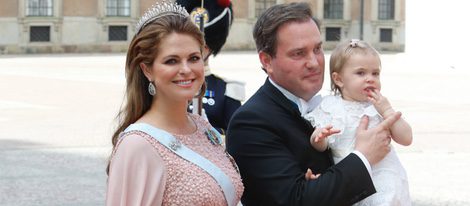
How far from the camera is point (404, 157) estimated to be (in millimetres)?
9523

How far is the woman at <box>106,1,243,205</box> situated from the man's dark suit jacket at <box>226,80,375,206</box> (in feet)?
0.31

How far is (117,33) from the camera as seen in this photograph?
38781 millimetres

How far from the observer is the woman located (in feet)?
8.17

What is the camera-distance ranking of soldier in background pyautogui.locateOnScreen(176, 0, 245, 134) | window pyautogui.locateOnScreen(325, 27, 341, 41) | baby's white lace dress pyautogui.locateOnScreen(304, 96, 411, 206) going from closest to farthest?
baby's white lace dress pyautogui.locateOnScreen(304, 96, 411, 206)
soldier in background pyautogui.locateOnScreen(176, 0, 245, 134)
window pyautogui.locateOnScreen(325, 27, 341, 41)

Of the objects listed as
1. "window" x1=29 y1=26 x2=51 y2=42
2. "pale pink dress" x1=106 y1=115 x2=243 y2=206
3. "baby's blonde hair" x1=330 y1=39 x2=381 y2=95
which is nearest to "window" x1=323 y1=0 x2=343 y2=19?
"window" x1=29 y1=26 x2=51 y2=42

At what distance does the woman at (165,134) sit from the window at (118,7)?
36896 millimetres

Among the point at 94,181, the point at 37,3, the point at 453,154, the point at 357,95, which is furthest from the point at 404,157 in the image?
the point at 37,3

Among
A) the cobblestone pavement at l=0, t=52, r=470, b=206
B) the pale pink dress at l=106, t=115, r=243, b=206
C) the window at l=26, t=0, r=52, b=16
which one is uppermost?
the window at l=26, t=0, r=52, b=16

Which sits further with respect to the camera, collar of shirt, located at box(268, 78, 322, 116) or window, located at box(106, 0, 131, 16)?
window, located at box(106, 0, 131, 16)

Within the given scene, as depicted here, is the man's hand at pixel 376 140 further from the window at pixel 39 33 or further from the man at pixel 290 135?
the window at pixel 39 33

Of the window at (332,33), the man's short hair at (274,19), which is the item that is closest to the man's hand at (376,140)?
the man's short hair at (274,19)

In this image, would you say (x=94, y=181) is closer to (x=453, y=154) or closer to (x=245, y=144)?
(x=453, y=154)

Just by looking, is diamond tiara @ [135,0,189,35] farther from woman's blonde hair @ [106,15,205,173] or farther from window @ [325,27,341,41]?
window @ [325,27,341,41]

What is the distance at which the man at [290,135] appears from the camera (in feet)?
8.73
